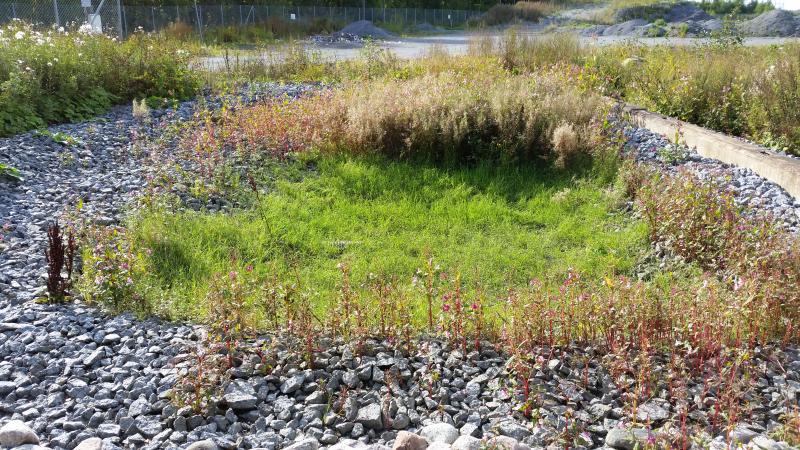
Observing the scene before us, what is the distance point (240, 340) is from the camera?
368 centimetres

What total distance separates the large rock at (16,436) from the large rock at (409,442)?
1489 millimetres

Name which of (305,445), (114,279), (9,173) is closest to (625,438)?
(305,445)

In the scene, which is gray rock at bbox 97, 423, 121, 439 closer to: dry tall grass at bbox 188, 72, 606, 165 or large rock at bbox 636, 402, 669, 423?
large rock at bbox 636, 402, 669, 423

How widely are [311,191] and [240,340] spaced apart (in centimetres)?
290

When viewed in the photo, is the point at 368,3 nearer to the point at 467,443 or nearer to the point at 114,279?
the point at 114,279

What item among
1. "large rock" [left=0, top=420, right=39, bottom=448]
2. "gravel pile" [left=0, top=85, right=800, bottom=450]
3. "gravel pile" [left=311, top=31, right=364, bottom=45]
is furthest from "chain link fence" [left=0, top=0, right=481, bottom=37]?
"large rock" [left=0, top=420, right=39, bottom=448]

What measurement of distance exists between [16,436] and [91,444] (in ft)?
1.07

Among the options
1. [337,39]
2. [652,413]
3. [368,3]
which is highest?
[368,3]

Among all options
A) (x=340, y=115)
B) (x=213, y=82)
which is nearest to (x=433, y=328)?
(x=340, y=115)

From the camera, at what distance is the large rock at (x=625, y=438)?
2836mm

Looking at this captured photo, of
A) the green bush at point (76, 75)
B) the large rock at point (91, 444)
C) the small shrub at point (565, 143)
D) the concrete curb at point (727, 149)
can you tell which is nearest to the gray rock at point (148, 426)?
the large rock at point (91, 444)

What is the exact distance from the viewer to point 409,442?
9.07 ft

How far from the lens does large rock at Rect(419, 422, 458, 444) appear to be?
2.88 metres

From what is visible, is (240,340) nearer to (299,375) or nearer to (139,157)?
(299,375)
